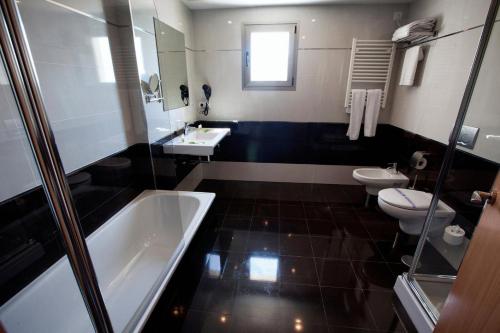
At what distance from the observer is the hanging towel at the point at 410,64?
2.31 meters

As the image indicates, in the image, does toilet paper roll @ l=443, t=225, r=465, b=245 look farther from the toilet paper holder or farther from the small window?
the small window

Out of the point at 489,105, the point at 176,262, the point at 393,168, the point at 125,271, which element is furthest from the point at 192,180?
the point at 489,105

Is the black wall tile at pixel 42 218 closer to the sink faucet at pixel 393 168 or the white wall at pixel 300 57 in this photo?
the white wall at pixel 300 57

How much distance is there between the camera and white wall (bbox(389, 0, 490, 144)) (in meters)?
1.81

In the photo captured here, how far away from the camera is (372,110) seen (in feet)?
9.45

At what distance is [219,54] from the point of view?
9.83 feet

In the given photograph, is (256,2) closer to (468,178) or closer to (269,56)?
(269,56)

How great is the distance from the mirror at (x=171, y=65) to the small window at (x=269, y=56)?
79 cm

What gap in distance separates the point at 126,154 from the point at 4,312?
118cm

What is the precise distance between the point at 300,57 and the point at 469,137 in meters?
1.96

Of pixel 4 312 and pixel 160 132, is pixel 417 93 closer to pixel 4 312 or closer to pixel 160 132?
pixel 160 132

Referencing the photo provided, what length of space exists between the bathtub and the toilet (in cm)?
157

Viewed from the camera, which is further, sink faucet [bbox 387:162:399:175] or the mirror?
sink faucet [bbox 387:162:399:175]

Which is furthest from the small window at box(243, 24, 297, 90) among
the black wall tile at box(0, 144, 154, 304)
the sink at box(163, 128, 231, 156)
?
the black wall tile at box(0, 144, 154, 304)
